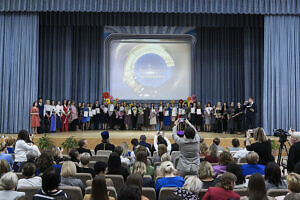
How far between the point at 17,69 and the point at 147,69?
18.5ft

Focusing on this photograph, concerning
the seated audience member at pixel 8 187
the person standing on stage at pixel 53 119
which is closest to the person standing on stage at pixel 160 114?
the person standing on stage at pixel 53 119

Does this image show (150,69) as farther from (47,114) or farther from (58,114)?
(47,114)

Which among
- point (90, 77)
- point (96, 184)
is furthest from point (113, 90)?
point (96, 184)

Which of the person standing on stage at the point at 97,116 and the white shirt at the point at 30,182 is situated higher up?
the person standing on stage at the point at 97,116

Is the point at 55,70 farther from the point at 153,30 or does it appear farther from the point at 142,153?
the point at 142,153

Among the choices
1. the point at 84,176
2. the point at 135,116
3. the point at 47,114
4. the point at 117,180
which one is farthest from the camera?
the point at 135,116

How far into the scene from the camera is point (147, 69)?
14703 mm

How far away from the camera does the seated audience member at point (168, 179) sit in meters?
3.37

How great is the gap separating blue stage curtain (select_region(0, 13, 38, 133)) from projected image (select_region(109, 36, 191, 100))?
439cm

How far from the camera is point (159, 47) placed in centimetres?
1487

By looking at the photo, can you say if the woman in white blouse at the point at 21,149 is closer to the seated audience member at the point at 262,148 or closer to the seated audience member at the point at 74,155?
the seated audience member at the point at 74,155

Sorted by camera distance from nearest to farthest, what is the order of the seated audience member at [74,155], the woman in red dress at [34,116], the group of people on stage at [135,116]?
the seated audience member at [74,155] → the woman in red dress at [34,116] → the group of people on stage at [135,116]

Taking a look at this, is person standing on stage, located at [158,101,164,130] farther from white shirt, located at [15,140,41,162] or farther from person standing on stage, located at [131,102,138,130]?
white shirt, located at [15,140,41,162]

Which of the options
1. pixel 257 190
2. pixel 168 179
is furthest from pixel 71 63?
pixel 257 190
